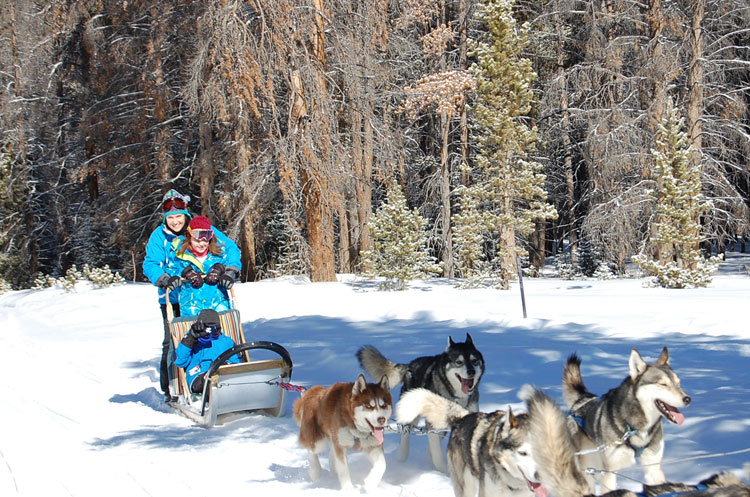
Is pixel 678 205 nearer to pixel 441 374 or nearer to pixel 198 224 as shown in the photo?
pixel 198 224

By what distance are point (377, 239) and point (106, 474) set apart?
15374 millimetres

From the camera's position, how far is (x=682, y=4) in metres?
24.5

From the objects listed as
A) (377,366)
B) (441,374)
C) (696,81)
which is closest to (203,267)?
(377,366)

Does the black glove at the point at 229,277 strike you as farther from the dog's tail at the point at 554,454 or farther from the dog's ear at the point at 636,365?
the dog's tail at the point at 554,454

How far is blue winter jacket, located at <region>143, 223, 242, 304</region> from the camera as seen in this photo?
27.6 ft

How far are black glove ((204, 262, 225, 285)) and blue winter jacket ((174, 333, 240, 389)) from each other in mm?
684

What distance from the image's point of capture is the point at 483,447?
4.23 m

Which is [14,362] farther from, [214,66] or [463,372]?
[463,372]

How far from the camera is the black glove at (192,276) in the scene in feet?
26.3

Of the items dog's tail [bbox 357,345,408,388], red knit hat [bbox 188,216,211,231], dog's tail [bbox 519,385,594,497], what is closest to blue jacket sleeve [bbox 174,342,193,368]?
red knit hat [bbox 188,216,211,231]

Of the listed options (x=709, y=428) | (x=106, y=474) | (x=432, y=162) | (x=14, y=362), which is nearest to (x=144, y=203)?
(x=432, y=162)

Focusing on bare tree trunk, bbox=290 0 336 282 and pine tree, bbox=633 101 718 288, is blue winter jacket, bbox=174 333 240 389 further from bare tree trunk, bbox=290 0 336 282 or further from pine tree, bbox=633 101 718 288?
pine tree, bbox=633 101 718 288

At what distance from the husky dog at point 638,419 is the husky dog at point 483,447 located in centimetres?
61

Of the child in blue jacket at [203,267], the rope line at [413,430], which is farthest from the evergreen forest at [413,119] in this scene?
the rope line at [413,430]
